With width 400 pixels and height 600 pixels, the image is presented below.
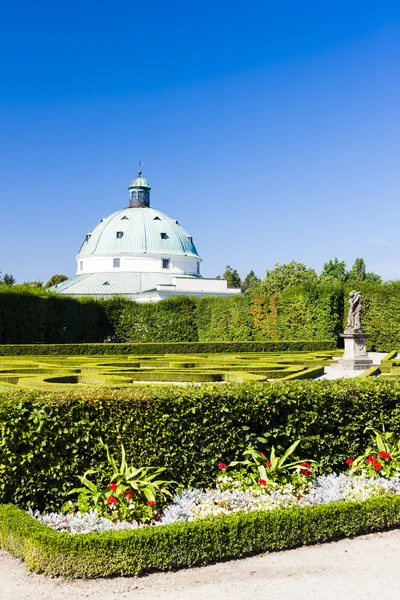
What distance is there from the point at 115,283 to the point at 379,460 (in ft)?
199

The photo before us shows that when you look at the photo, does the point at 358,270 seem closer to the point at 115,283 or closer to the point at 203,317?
the point at 115,283

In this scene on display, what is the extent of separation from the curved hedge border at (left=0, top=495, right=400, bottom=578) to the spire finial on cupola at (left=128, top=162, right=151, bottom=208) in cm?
7142

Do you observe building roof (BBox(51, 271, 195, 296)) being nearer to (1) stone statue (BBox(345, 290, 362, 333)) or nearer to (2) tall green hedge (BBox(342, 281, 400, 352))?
(2) tall green hedge (BBox(342, 281, 400, 352))

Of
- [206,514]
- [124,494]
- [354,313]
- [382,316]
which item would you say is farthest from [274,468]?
[382,316]

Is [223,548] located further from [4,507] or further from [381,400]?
[381,400]

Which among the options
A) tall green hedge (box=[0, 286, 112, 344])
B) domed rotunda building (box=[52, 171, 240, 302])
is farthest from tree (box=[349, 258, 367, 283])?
tall green hedge (box=[0, 286, 112, 344])

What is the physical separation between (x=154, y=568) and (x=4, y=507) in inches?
65.4

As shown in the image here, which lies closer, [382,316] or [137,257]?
[382,316]

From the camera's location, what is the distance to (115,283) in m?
67.1

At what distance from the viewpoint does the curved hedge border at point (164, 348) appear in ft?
84.5

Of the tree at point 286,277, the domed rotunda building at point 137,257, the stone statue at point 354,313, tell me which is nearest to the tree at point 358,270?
the tree at point 286,277

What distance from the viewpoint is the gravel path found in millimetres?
5062

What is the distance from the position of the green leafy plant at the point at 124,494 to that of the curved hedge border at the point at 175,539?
0.61 meters

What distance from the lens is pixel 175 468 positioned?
7086 mm
